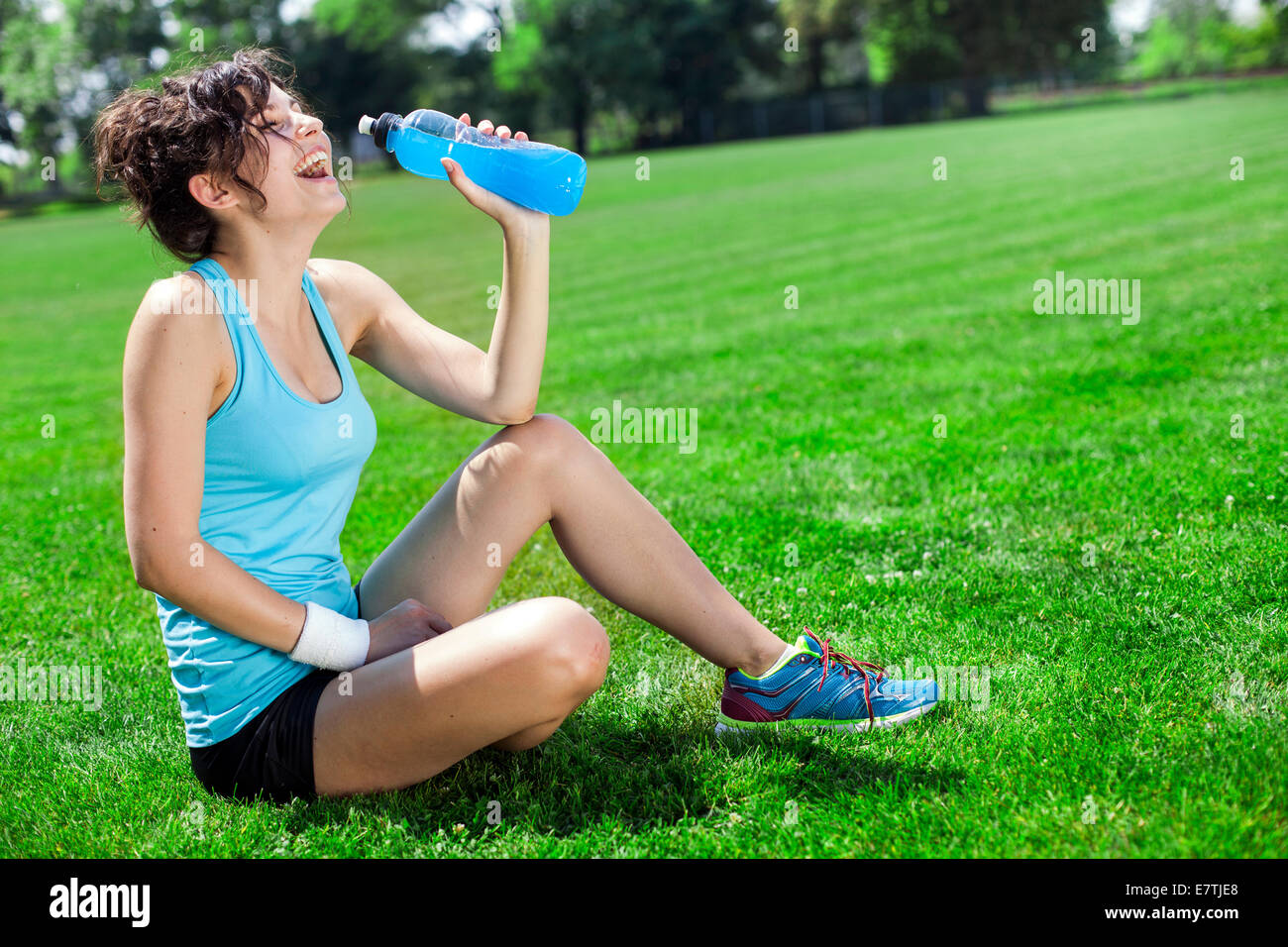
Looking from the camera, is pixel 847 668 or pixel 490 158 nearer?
pixel 490 158

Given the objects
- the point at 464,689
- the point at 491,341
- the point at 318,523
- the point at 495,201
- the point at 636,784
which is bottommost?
the point at 636,784

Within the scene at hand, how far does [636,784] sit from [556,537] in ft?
2.12

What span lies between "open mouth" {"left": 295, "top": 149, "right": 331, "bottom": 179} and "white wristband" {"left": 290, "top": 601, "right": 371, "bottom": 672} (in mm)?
1003

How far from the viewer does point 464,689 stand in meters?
2.33

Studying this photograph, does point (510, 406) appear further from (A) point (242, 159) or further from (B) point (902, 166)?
(B) point (902, 166)

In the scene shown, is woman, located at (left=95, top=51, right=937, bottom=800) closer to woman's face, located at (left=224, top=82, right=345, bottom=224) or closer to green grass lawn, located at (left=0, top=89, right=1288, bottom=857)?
woman's face, located at (left=224, top=82, right=345, bottom=224)

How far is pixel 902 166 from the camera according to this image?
85.4 feet

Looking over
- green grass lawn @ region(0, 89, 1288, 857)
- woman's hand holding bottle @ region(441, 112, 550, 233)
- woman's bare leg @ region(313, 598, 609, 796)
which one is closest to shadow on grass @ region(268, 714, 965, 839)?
green grass lawn @ region(0, 89, 1288, 857)

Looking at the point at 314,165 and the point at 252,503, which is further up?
the point at 314,165

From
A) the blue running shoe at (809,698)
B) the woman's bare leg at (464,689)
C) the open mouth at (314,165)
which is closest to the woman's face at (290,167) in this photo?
the open mouth at (314,165)

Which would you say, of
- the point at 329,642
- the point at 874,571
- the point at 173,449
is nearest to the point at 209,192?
the point at 173,449

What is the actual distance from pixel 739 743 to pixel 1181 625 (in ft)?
4.54

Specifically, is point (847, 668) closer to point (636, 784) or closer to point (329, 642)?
point (636, 784)

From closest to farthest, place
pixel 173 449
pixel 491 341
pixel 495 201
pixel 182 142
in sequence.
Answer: pixel 173 449, pixel 182 142, pixel 495 201, pixel 491 341
